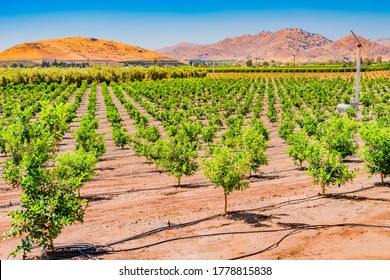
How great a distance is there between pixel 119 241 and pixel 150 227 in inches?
52.5

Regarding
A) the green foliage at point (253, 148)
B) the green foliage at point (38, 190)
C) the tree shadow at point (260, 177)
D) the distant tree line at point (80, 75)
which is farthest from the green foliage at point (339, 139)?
the distant tree line at point (80, 75)

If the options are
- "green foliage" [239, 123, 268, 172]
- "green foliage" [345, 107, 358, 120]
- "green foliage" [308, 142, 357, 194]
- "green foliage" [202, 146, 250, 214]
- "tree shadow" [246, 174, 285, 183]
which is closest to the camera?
"green foliage" [202, 146, 250, 214]

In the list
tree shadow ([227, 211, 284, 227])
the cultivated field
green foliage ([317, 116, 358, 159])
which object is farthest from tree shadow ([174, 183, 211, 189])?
green foliage ([317, 116, 358, 159])

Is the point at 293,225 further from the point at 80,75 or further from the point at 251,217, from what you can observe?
the point at 80,75

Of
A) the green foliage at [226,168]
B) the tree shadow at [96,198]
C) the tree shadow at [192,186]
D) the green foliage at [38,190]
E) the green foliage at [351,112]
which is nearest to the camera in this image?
the green foliage at [38,190]

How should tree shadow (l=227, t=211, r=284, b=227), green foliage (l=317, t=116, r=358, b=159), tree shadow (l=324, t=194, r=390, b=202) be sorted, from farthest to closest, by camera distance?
green foliage (l=317, t=116, r=358, b=159) < tree shadow (l=324, t=194, r=390, b=202) < tree shadow (l=227, t=211, r=284, b=227)

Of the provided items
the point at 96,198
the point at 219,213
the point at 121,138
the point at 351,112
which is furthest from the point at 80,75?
the point at 219,213

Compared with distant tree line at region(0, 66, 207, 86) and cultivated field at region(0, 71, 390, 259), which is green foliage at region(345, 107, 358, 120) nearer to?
cultivated field at region(0, 71, 390, 259)

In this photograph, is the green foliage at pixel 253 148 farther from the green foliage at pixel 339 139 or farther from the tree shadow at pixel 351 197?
the tree shadow at pixel 351 197

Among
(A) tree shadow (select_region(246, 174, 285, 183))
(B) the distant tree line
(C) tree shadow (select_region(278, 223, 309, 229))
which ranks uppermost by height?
(B) the distant tree line

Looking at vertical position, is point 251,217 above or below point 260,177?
below

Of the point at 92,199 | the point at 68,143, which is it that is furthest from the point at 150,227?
the point at 68,143

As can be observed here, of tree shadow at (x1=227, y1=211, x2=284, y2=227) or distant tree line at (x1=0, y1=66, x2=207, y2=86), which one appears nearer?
tree shadow at (x1=227, y1=211, x2=284, y2=227)
